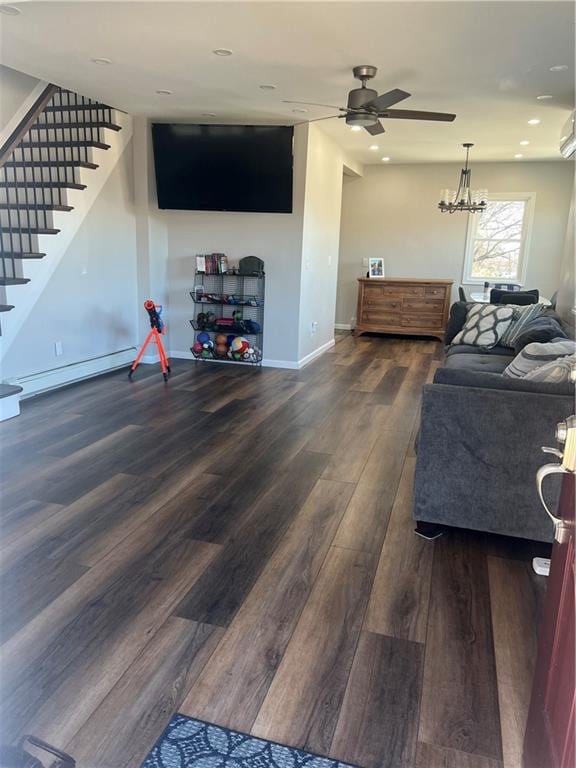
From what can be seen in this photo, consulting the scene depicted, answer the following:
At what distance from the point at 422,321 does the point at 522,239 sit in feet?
6.54

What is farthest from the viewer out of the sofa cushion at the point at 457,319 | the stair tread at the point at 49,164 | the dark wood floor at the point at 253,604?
the sofa cushion at the point at 457,319

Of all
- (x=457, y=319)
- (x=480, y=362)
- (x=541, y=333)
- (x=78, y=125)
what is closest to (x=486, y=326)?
(x=457, y=319)

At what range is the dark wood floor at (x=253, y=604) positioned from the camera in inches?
63.0

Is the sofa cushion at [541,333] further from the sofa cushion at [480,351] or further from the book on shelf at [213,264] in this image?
the book on shelf at [213,264]

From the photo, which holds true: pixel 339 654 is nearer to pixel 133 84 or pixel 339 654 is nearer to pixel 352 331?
pixel 133 84

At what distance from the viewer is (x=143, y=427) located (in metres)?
4.14

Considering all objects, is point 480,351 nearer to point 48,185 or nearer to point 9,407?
point 9,407

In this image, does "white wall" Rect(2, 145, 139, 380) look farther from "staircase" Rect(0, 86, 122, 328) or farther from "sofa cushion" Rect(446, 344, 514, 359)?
"sofa cushion" Rect(446, 344, 514, 359)

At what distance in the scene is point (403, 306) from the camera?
8625 millimetres

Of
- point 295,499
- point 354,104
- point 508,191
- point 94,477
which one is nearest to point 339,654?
point 295,499

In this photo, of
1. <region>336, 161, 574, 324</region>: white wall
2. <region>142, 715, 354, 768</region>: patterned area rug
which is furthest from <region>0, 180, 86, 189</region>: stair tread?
<region>336, 161, 574, 324</region>: white wall

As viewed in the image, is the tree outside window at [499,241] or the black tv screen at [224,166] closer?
the black tv screen at [224,166]

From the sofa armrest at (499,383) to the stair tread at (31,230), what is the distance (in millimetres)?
3827

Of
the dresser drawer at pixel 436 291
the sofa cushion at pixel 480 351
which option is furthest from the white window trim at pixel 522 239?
the sofa cushion at pixel 480 351
